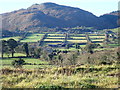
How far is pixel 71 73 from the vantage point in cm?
970

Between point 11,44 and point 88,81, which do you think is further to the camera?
point 11,44

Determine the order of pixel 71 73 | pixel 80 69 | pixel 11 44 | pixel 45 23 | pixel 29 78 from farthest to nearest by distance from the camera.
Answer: pixel 45 23
pixel 11 44
pixel 80 69
pixel 71 73
pixel 29 78

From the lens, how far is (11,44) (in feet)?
180

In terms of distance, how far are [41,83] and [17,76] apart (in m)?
1.67

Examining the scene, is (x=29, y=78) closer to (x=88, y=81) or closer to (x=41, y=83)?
(x=41, y=83)

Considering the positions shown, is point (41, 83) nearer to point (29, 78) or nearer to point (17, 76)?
point (29, 78)

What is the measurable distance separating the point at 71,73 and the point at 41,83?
223 centimetres

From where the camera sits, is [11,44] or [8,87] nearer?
[8,87]

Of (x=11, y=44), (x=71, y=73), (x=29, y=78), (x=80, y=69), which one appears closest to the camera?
(x=29, y=78)

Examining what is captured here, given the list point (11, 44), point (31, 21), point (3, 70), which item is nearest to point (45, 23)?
point (31, 21)

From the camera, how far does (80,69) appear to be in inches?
408

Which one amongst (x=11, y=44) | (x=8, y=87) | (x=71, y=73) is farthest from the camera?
(x=11, y=44)

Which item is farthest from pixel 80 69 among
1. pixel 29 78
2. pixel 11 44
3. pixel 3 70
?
pixel 11 44

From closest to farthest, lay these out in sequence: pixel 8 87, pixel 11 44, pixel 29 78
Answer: pixel 8 87 → pixel 29 78 → pixel 11 44
